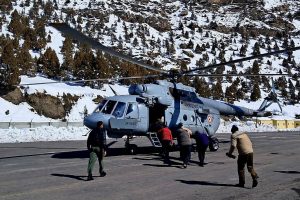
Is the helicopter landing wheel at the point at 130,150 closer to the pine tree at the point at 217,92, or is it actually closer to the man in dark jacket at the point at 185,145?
the man in dark jacket at the point at 185,145

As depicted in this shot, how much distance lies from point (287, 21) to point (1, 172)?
597 feet

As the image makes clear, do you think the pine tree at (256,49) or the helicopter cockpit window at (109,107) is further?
the pine tree at (256,49)

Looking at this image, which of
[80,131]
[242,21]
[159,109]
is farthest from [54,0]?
[159,109]

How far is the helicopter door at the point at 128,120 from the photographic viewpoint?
1601 cm

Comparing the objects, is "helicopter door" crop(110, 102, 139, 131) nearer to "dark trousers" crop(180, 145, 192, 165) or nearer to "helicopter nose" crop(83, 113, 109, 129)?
"helicopter nose" crop(83, 113, 109, 129)

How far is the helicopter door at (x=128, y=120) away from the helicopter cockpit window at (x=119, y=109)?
0.62 feet

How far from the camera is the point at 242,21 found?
177 metres

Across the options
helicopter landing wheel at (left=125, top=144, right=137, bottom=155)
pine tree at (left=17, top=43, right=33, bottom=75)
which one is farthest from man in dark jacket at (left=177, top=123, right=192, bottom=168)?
pine tree at (left=17, top=43, right=33, bottom=75)

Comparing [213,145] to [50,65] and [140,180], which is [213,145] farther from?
[50,65]

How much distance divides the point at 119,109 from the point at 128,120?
583mm

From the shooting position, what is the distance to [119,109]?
16516 millimetres

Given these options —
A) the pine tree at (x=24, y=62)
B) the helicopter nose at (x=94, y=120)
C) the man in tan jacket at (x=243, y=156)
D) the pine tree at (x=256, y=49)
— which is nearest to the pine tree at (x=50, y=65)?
the pine tree at (x=24, y=62)

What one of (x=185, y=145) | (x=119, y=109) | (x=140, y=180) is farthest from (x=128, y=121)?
(x=140, y=180)

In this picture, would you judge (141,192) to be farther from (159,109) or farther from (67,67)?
(67,67)
